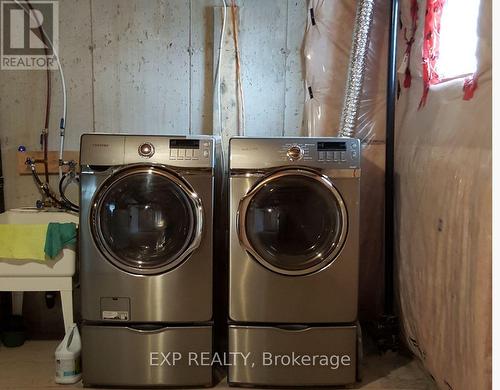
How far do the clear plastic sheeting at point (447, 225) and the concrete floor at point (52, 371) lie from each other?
0.43 feet

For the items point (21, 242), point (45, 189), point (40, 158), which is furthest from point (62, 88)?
point (21, 242)

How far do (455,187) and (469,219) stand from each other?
0.56 feet

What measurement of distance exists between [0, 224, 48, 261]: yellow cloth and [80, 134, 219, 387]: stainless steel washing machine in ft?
0.99

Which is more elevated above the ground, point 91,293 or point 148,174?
point 148,174

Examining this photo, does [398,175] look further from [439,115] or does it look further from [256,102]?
[256,102]

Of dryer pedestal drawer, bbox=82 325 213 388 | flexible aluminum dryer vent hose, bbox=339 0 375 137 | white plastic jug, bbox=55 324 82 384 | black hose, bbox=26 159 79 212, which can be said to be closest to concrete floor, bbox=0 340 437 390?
white plastic jug, bbox=55 324 82 384

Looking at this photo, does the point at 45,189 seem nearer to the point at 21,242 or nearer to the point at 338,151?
the point at 21,242

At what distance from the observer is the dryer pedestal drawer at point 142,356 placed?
1963 mm

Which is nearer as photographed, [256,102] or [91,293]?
[91,293]

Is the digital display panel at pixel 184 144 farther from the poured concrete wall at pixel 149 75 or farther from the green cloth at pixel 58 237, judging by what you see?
the poured concrete wall at pixel 149 75

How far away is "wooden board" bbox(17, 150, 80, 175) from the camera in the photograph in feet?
8.74

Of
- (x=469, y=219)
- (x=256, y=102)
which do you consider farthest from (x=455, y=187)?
(x=256, y=102)

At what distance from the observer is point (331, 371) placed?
1.98m

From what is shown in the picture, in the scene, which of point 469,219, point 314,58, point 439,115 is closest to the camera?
point 469,219
